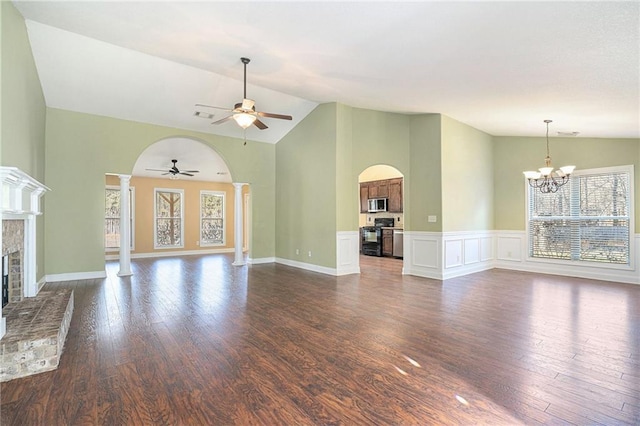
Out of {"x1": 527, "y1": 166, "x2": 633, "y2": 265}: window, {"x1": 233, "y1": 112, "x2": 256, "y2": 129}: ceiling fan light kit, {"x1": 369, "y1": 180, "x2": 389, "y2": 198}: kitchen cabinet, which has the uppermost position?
{"x1": 233, "y1": 112, "x2": 256, "y2": 129}: ceiling fan light kit

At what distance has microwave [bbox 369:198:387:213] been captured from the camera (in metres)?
9.99

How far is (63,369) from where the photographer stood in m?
2.54

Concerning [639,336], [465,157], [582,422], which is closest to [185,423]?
[582,422]

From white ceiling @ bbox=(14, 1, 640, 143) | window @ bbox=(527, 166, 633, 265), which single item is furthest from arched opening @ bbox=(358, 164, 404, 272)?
white ceiling @ bbox=(14, 1, 640, 143)

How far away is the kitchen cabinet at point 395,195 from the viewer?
962 centimetres

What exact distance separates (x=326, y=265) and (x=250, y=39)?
442 cm

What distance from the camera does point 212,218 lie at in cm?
1159

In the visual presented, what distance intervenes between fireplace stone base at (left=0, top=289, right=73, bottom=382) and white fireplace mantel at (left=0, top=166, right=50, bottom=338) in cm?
17

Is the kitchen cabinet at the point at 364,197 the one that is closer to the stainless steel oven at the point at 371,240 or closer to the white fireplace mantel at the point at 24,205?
the stainless steel oven at the point at 371,240

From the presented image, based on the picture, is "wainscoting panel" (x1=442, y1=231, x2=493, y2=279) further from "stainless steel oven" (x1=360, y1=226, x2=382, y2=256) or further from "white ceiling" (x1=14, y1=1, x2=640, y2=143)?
"stainless steel oven" (x1=360, y1=226, x2=382, y2=256)

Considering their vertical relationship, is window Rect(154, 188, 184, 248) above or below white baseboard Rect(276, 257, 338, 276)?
above

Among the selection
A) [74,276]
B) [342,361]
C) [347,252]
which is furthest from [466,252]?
[74,276]

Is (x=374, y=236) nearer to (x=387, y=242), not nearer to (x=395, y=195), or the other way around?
(x=387, y=242)

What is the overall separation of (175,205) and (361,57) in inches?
352
